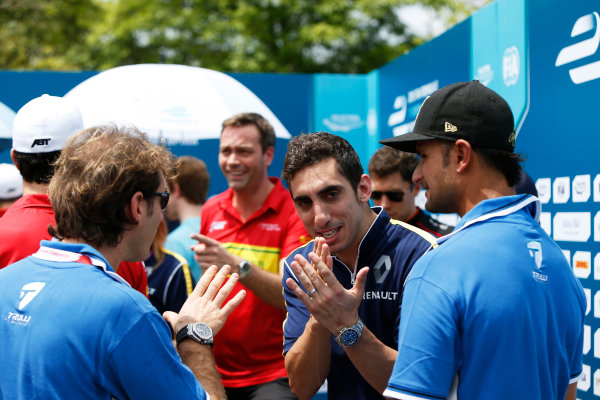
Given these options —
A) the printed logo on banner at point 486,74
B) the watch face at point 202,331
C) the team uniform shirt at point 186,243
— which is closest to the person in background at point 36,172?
the watch face at point 202,331

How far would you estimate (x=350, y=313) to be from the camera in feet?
6.70

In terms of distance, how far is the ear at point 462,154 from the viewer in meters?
1.86

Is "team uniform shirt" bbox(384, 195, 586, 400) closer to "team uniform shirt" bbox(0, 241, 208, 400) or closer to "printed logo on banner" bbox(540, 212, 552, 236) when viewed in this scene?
"team uniform shirt" bbox(0, 241, 208, 400)

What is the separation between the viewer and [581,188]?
142 inches

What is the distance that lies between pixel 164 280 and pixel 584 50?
9.16 ft

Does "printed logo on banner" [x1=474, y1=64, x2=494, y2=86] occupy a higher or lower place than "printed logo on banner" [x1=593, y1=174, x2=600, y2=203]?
higher

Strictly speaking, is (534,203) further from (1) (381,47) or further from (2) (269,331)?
(1) (381,47)

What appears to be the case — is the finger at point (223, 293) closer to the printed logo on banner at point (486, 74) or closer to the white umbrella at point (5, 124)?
the printed logo on banner at point (486, 74)

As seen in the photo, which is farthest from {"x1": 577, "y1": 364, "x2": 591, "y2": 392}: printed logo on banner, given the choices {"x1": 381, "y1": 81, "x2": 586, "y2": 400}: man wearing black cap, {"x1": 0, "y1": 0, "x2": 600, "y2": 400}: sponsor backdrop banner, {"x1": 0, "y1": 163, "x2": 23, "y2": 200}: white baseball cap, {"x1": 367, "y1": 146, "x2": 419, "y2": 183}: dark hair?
{"x1": 0, "y1": 163, "x2": 23, "y2": 200}: white baseball cap

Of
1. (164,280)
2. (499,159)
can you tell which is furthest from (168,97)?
(499,159)

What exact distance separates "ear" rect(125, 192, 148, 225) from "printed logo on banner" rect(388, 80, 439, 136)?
449 cm

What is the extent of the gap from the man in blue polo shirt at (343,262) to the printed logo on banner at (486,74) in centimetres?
267

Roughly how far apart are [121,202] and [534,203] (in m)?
1.23

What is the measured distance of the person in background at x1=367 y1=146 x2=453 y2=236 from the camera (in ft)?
13.4
